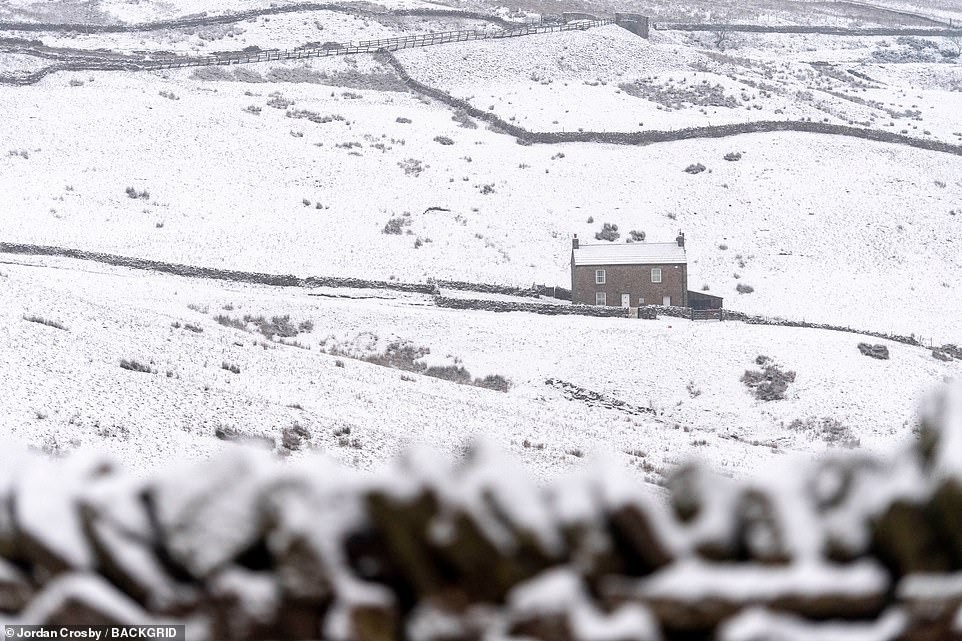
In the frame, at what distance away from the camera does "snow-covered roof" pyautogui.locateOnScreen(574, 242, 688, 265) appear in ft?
157

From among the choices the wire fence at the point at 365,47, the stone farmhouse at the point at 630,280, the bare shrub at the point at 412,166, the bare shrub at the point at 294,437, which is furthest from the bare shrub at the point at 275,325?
the wire fence at the point at 365,47

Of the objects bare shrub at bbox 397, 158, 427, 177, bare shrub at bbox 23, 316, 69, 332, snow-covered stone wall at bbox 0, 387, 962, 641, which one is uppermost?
snow-covered stone wall at bbox 0, 387, 962, 641

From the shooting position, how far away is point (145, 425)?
1723 centimetres

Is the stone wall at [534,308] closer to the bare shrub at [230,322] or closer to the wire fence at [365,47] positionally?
the bare shrub at [230,322]

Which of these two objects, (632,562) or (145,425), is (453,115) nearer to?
(145,425)

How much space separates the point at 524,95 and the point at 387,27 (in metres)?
26.0

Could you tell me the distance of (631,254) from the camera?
4881 centimetres

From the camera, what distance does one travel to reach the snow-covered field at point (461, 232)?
2266cm

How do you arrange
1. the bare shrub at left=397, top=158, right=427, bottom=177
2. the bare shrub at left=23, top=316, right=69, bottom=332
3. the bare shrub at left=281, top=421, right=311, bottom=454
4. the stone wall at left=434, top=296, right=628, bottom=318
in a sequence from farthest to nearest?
1. the bare shrub at left=397, top=158, right=427, bottom=177
2. the stone wall at left=434, top=296, right=628, bottom=318
3. the bare shrub at left=23, top=316, right=69, bottom=332
4. the bare shrub at left=281, top=421, right=311, bottom=454

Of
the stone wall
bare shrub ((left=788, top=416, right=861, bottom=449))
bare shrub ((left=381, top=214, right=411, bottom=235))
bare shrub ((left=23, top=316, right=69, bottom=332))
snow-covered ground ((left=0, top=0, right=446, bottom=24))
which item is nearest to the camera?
bare shrub ((left=23, top=316, right=69, bottom=332))

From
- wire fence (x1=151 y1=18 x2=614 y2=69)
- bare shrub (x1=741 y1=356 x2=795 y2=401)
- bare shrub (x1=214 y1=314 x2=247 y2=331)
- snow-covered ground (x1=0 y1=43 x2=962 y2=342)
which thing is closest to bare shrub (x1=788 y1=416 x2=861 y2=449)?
bare shrub (x1=741 y1=356 x2=795 y2=401)

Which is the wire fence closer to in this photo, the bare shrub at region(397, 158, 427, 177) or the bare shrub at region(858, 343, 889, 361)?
the bare shrub at region(397, 158, 427, 177)

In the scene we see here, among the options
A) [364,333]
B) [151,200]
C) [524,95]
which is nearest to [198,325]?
[364,333]

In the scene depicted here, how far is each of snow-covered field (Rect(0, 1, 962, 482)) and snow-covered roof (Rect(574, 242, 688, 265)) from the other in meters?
3.10
